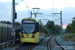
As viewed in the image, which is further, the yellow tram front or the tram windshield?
the tram windshield

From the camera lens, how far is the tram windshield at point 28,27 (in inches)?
854

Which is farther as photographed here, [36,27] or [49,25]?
[49,25]

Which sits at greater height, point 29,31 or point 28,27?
point 28,27

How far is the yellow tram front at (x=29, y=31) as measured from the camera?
21.6 meters

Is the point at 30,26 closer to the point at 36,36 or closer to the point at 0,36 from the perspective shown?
the point at 36,36

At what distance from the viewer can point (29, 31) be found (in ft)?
71.2

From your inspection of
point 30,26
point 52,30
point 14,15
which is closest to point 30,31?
point 30,26

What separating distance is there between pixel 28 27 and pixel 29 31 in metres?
0.52

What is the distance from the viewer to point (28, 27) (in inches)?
858

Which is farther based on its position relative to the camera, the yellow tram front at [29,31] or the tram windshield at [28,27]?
the tram windshield at [28,27]

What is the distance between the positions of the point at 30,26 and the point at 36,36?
1.46 meters

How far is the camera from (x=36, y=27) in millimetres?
22078

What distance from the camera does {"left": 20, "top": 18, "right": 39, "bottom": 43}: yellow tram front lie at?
2156 cm

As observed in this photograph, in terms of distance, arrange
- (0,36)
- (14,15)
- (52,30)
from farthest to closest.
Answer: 1. (52,30)
2. (14,15)
3. (0,36)
